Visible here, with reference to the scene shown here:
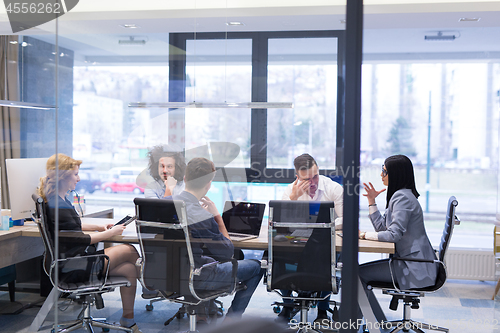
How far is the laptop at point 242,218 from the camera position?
247 centimetres

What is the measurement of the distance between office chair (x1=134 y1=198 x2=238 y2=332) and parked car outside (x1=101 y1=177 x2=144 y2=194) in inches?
2.7

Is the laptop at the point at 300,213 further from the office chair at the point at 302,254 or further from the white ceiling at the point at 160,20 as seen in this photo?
the white ceiling at the point at 160,20

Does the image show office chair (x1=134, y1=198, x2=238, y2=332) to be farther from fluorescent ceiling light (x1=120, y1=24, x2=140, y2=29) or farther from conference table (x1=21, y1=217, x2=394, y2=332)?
fluorescent ceiling light (x1=120, y1=24, x2=140, y2=29)

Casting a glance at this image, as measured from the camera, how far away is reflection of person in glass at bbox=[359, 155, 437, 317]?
2740mm

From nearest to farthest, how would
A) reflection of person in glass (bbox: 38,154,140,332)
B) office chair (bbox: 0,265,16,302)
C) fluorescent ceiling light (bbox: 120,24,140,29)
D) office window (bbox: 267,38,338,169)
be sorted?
office window (bbox: 267,38,338,169) < reflection of person in glass (bbox: 38,154,140,332) < fluorescent ceiling light (bbox: 120,24,140,29) < office chair (bbox: 0,265,16,302)

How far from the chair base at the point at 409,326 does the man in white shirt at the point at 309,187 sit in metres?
0.70

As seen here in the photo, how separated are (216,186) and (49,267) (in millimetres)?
1167

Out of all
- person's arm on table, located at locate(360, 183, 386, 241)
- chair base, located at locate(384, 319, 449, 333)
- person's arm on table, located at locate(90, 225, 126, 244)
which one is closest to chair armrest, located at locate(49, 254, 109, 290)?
person's arm on table, located at locate(90, 225, 126, 244)

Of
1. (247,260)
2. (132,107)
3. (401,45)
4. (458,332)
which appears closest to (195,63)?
(132,107)

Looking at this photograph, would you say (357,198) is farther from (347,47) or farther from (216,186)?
(216,186)

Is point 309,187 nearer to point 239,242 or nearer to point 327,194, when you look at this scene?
point 327,194

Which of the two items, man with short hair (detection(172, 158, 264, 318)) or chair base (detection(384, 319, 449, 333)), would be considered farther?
chair base (detection(384, 319, 449, 333))

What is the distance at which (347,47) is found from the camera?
74.7 inches

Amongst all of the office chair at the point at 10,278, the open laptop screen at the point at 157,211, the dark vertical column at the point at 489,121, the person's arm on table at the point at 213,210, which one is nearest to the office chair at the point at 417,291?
the person's arm on table at the point at 213,210
